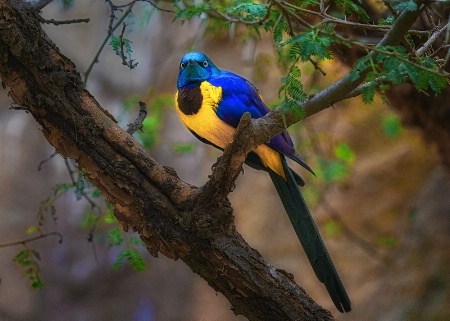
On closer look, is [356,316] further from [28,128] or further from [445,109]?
[28,128]

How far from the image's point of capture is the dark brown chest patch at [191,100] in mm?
1683

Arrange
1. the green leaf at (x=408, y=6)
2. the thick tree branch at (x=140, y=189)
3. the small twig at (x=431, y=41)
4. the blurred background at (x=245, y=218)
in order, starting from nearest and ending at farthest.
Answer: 1. the green leaf at (x=408, y=6)
2. the small twig at (x=431, y=41)
3. the thick tree branch at (x=140, y=189)
4. the blurred background at (x=245, y=218)

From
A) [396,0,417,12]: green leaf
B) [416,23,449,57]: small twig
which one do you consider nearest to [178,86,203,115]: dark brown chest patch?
[416,23,449,57]: small twig

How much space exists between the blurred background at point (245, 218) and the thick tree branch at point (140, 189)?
66.3 inches

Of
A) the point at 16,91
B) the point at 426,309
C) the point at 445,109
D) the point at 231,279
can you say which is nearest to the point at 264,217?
the point at 426,309

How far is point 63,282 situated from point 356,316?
1768 mm

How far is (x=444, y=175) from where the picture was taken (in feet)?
11.7

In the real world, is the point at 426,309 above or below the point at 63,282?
above

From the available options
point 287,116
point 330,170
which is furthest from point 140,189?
point 330,170

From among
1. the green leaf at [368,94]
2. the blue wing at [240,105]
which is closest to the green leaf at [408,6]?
the green leaf at [368,94]

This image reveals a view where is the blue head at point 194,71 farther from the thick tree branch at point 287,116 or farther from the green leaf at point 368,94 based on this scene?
the green leaf at point 368,94

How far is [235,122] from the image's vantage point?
166 centimetres

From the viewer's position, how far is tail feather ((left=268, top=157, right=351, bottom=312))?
1724 mm

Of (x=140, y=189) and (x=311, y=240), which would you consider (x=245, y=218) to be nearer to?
(x=311, y=240)
